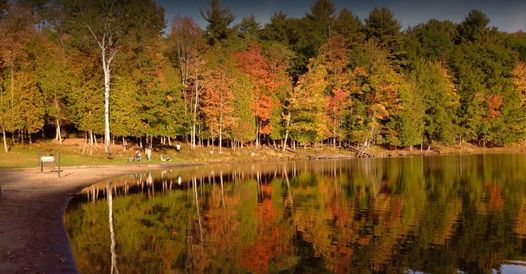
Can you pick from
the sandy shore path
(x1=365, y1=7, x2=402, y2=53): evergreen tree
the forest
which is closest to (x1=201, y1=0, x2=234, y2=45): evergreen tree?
the forest

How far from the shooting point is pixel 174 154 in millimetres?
63781

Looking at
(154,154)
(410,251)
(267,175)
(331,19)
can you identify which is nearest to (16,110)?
(154,154)

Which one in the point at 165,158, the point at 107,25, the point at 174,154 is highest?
the point at 107,25

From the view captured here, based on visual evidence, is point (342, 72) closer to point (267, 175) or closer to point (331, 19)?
point (331, 19)

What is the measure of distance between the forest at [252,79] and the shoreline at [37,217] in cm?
1684

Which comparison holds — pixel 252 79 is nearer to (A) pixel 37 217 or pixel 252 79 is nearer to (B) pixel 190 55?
(B) pixel 190 55

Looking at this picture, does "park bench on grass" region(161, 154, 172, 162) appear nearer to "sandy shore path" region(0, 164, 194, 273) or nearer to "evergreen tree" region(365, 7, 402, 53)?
"sandy shore path" region(0, 164, 194, 273)

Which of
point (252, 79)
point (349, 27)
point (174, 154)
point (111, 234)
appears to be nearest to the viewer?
point (111, 234)

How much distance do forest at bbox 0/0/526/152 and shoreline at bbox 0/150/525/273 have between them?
55.2 feet

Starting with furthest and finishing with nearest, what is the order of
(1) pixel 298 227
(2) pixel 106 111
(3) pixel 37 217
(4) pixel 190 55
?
1. (4) pixel 190 55
2. (2) pixel 106 111
3. (1) pixel 298 227
4. (3) pixel 37 217

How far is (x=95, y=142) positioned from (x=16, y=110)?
455 inches

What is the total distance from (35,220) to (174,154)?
43.4 meters

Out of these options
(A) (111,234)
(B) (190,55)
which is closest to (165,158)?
(B) (190,55)

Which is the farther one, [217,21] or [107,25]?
[217,21]
